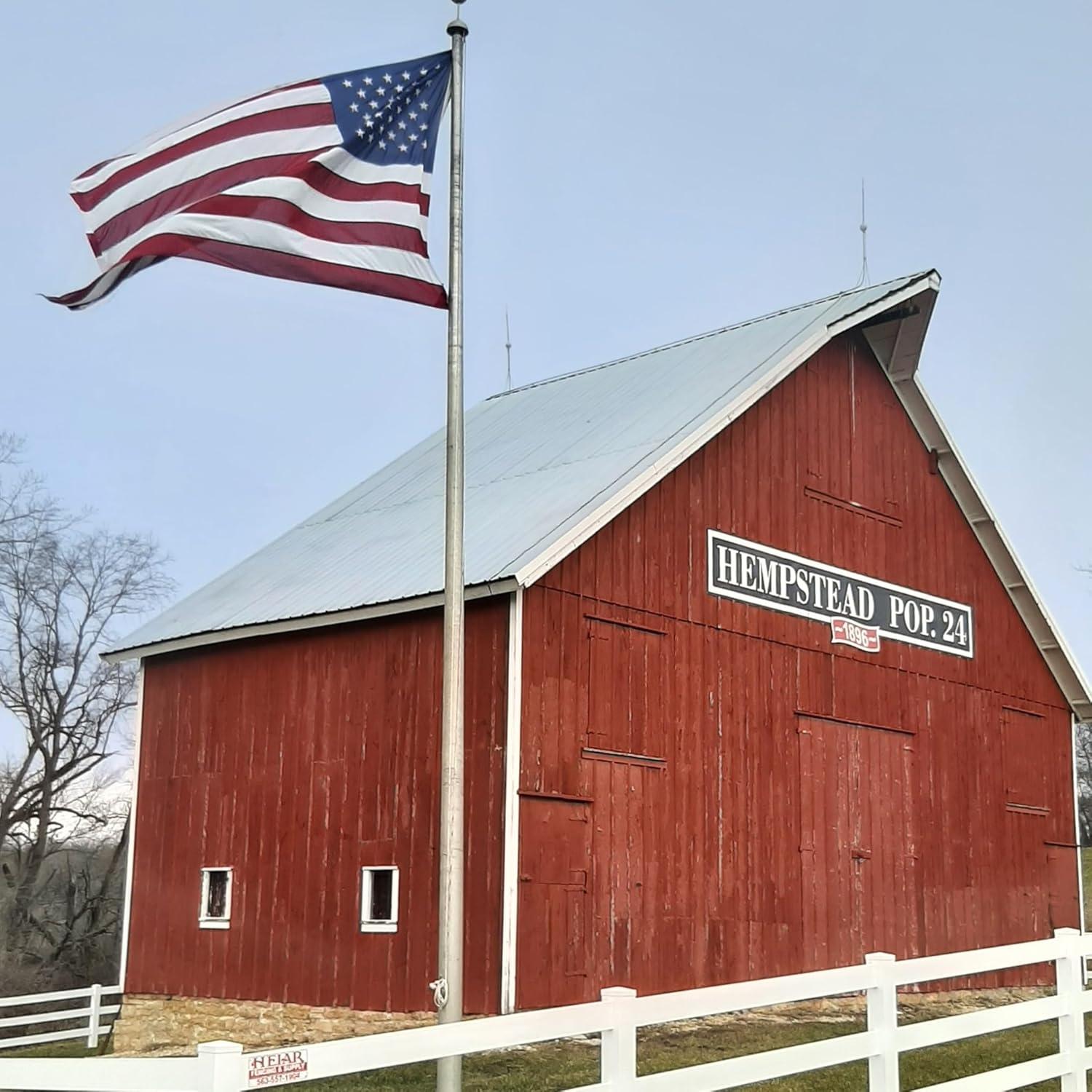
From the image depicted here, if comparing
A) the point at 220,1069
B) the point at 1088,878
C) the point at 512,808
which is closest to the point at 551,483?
the point at 512,808

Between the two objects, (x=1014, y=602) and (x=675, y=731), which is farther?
(x=1014, y=602)

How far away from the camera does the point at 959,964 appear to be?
8867mm

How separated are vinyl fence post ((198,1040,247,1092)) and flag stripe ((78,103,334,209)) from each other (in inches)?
266

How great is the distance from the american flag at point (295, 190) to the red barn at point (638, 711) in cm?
425

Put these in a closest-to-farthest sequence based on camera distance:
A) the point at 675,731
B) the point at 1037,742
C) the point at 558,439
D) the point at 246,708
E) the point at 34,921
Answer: the point at 675,731
the point at 246,708
the point at 558,439
the point at 1037,742
the point at 34,921

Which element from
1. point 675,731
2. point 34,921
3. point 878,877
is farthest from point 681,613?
point 34,921

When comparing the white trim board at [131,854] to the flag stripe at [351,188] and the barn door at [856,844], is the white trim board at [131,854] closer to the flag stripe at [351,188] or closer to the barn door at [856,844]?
the barn door at [856,844]

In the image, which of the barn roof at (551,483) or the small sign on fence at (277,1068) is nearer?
the small sign on fence at (277,1068)

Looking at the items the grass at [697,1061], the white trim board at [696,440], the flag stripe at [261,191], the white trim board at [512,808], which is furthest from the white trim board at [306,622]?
the flag stripe at [261,191]

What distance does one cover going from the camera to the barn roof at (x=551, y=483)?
49.1 feet

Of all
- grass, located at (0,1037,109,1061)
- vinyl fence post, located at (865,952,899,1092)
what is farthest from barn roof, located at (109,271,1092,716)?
vinyl fence post, located at (865,952,899,1092)

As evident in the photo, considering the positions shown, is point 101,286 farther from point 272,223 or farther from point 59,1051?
point 59,1051

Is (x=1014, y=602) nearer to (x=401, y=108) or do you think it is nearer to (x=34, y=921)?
(x=401, y=108)

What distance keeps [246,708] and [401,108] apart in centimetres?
816
